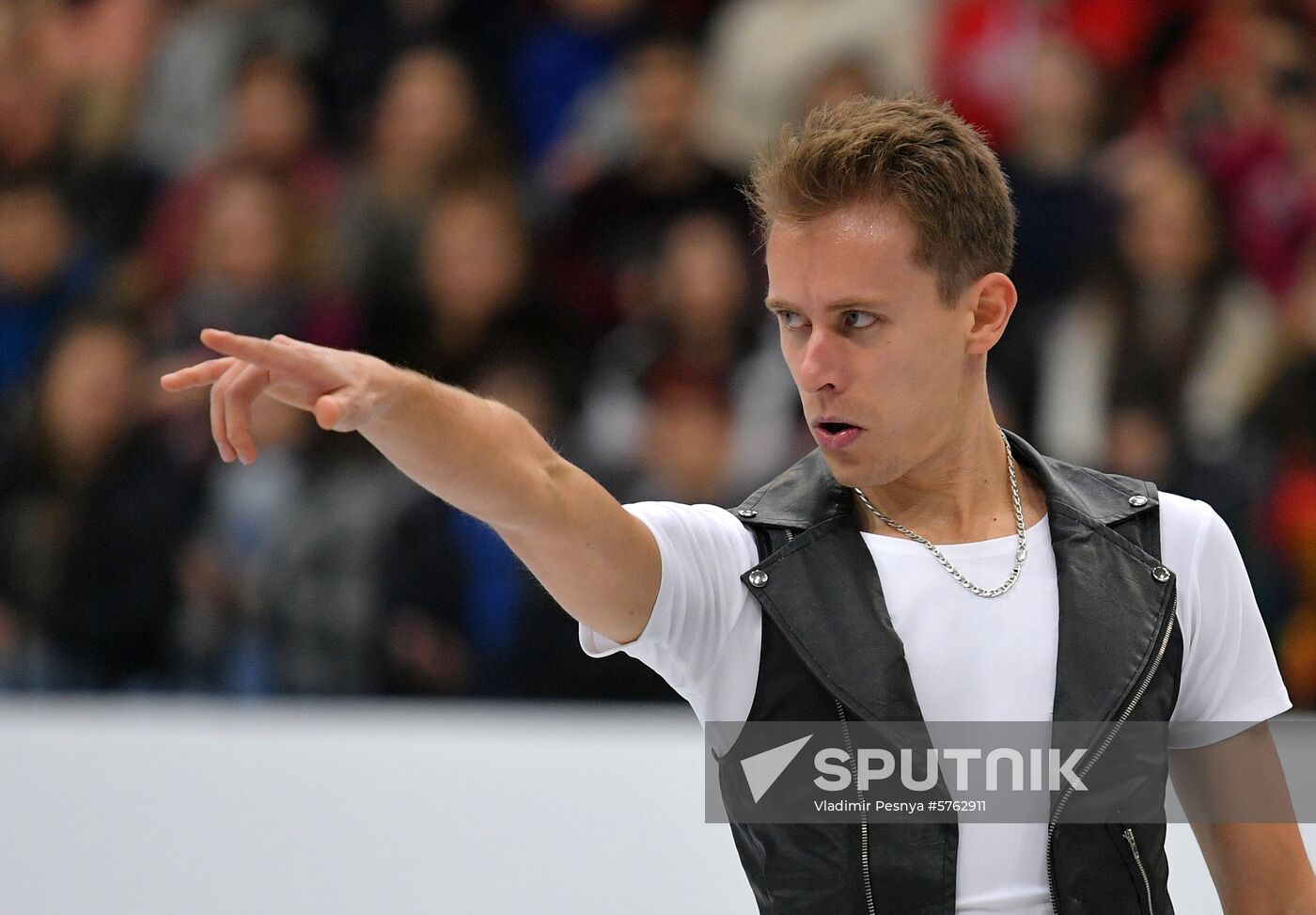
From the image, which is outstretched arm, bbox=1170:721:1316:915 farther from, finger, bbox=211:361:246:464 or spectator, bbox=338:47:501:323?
spectator, bbox=338:47:501:323

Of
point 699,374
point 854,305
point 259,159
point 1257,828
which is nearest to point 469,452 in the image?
point 854,305

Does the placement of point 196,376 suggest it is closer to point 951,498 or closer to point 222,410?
point 222,410

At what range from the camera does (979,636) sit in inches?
90.9

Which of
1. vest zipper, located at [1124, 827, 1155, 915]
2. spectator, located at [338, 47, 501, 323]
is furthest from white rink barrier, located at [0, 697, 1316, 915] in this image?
spectator, located at [338, 47, 501, 323]

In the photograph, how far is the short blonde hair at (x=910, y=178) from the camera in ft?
7.45

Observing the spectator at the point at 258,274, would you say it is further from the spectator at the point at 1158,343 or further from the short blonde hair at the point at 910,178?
the short blonde hair at the point at 910,178

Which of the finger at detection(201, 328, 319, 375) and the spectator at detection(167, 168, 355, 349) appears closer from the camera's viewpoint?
the finger at detection(201, 328, 319, 375)

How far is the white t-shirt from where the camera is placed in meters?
2.22

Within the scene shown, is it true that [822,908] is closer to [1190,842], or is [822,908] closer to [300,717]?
[1190,842]

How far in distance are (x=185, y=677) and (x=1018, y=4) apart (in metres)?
3.64

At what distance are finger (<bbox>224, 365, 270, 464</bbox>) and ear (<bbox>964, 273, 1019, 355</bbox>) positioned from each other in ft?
3.46

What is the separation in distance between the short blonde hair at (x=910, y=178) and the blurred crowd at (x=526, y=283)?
252 cm

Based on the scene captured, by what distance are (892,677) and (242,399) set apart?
0.94m

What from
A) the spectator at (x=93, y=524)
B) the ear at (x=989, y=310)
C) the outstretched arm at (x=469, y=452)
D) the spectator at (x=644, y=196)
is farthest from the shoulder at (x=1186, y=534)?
the spectator at (x=93, y=524)
